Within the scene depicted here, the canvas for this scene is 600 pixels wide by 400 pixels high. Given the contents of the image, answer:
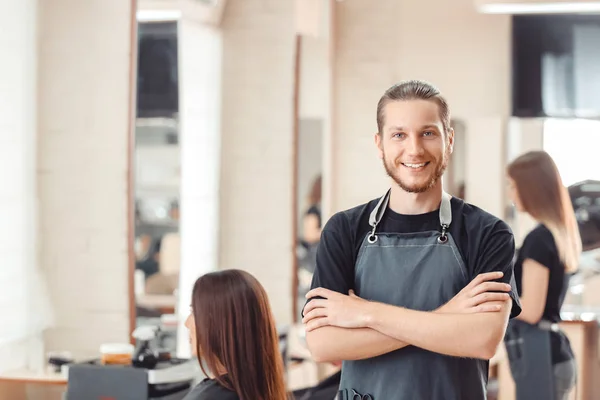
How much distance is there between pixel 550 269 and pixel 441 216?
5.38 feet

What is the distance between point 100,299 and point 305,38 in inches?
75.8

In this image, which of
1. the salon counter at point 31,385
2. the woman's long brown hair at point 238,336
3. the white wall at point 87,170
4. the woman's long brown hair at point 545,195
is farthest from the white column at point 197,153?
the woman's long brown hair at point 238,336

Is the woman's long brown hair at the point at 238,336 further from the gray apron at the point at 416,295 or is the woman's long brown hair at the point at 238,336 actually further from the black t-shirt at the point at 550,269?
the black t-shirt at the point at 550,269

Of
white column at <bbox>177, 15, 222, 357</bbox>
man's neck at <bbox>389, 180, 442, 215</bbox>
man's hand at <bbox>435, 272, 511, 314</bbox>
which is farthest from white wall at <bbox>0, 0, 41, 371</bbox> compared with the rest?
man's hand at <bbox>435, 272, 511, 314</bbox>

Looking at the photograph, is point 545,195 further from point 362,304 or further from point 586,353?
point 362,304

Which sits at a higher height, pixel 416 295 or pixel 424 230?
pixel 424 230

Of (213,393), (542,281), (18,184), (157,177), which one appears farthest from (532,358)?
(18,184)

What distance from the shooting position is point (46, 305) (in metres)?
3.84

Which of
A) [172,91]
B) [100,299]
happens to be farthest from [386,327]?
[172,91]

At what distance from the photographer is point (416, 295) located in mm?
1799

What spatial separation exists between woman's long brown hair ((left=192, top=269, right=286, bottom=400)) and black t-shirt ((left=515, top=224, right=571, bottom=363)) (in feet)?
4.49

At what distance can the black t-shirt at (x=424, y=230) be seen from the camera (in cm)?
179

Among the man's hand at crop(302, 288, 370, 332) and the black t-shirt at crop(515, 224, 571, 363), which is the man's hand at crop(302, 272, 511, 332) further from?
the black t-shirt at crop(515, 224, 571, 363)

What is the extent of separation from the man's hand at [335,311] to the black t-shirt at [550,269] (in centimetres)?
163
